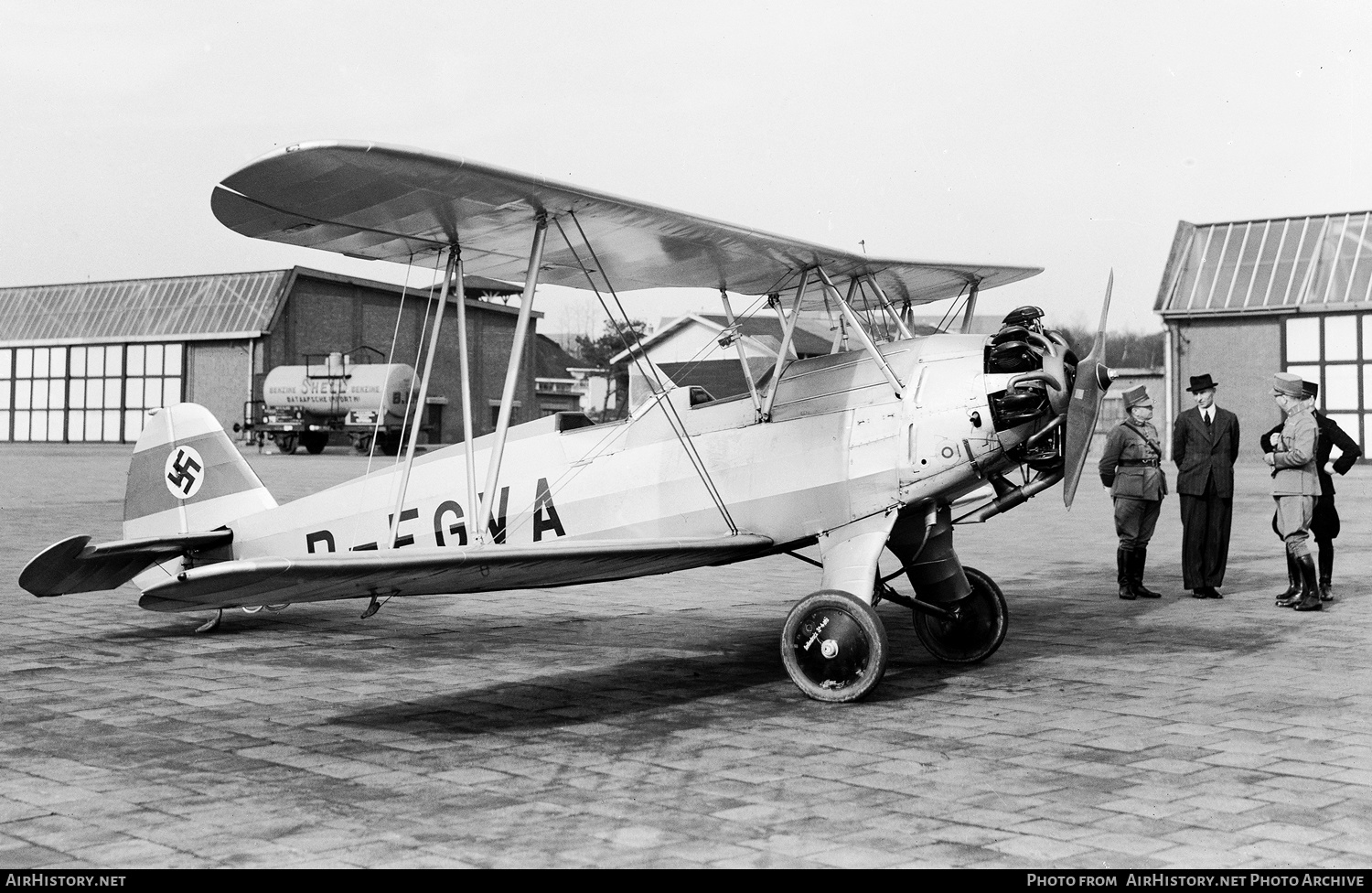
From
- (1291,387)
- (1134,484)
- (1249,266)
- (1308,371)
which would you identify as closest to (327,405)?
(1249,266)

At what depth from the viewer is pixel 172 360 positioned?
5450 cm

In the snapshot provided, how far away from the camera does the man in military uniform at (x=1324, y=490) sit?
400 inches

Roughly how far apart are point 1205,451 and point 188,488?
27.8 ft

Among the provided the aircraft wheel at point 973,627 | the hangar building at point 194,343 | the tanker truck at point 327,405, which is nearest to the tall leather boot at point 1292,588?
the aircraft wheel at point 973,627

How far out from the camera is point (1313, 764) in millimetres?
5148

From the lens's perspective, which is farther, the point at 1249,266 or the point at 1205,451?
the point at 1249,266

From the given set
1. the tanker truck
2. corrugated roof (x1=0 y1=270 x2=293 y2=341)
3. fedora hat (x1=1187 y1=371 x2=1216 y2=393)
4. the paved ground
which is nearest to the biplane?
the paved ground

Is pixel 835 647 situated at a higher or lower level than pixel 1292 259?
lower

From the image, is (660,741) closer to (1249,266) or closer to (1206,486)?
(1206,486)

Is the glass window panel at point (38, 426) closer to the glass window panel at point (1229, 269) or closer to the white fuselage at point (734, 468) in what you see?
the glass window panel at point (1229, 269)

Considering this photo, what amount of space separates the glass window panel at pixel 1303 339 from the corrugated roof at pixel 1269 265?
1.56ft

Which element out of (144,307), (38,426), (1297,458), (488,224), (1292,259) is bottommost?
(38,426)

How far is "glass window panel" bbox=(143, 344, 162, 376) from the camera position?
2156 inches

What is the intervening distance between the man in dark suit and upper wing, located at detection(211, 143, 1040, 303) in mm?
3434
